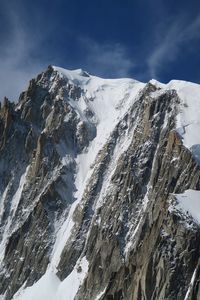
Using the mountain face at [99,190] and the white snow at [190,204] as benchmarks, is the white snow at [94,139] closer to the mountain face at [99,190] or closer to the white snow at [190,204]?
the mountain face at [99,190]

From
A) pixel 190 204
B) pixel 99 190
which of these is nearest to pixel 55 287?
pixel 99 190

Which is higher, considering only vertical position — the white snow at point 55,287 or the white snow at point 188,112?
the white snow at point 188,112

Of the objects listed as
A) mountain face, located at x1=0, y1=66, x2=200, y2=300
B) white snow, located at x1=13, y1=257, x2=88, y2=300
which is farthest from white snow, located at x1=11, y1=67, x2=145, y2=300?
mountain face, located at x1=0, y1=66, x2=200, y2=300

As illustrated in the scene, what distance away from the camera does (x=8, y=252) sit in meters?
150

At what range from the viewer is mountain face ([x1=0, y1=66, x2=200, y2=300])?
93.6 metres

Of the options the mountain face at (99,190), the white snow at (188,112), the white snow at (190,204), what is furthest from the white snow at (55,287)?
the white snow at (190,204)

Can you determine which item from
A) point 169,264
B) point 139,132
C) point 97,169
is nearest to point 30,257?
point 97,169

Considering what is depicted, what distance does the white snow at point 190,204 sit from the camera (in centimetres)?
9156

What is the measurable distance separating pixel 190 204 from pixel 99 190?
5184 centimetres

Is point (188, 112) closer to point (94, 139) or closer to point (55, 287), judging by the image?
point (94, 139)

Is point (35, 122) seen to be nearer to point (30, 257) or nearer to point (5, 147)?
point (5, 147)

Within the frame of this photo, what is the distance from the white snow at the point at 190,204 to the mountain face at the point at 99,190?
143 millimetres

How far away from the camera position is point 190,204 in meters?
93.5

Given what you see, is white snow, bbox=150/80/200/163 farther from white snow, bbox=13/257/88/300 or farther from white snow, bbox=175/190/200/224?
white snow, bbox=13/257/88/300
